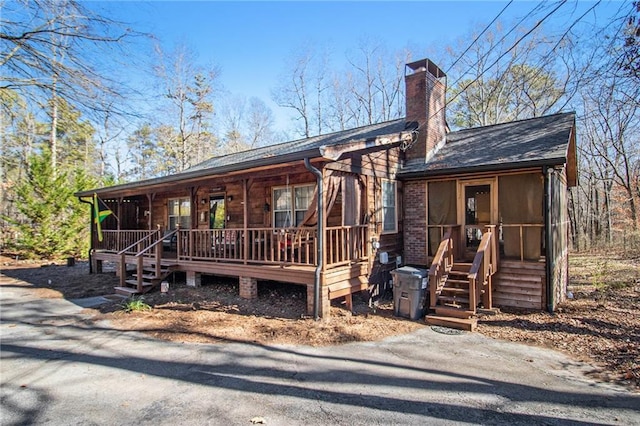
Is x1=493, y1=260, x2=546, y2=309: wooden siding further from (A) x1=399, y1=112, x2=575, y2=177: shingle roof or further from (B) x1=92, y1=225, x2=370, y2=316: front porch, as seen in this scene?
(B) x1=92, y1=225, x2=370, y2=316: front porch

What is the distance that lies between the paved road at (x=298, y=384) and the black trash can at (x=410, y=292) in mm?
1107

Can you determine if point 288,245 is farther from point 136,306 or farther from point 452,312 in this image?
point 452,312

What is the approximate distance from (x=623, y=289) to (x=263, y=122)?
1142 inches

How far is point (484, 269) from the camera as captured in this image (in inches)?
304

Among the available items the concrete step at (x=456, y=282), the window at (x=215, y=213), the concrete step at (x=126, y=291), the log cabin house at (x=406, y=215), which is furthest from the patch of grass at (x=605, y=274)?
the concrete step at (x=126, y=291)

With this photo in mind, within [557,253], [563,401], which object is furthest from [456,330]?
[557,253]

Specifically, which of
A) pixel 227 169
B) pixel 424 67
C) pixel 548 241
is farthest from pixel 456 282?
pixel 424 67

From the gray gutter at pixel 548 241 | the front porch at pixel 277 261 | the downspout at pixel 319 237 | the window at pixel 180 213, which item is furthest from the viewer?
the window at pixel 180 213

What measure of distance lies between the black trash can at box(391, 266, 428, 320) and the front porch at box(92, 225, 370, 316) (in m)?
0.98

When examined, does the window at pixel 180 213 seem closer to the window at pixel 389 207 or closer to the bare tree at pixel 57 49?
the bare tree at pixel 57 49

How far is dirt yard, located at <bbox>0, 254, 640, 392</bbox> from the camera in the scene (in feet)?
19.7

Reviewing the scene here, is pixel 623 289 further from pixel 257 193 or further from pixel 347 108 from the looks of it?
pixel 347 108

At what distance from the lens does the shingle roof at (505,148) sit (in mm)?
8320

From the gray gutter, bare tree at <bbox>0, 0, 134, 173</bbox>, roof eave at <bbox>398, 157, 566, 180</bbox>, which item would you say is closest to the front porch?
roof eave at <bbox>398, 157, 566, 180</bbox>
